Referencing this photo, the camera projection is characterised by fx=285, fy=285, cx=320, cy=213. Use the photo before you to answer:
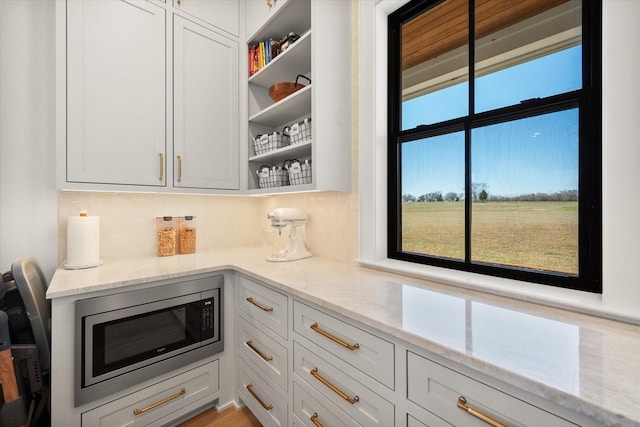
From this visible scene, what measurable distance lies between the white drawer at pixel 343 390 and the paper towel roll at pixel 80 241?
4.30 feet

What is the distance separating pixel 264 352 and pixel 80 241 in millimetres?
1205

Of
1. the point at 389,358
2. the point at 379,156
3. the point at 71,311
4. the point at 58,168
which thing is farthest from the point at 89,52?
the point at 389,358

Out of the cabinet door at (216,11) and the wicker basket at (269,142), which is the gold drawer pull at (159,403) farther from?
the cabinet door at (216,11)

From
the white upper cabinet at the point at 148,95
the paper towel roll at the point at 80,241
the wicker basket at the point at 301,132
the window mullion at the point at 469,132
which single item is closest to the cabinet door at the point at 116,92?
the white upper cabinet at the point at 148,95

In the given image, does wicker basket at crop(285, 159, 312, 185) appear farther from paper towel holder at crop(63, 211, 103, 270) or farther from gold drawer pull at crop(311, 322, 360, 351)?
paper towel holder at crop(63, 211, 103, 270)

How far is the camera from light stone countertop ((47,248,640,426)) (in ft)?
1.81

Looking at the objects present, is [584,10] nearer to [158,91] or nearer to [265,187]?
[265,187]

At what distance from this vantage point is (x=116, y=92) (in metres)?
1.65

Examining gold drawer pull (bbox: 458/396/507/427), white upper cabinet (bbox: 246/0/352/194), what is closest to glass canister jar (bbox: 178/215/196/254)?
white upper cabinet (bbox: 246/0/352/194)

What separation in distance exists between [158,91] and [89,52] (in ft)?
1.18

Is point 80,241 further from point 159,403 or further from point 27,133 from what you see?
point 159,403

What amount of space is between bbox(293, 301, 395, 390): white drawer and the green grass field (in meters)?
0.73

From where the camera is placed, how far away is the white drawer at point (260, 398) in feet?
4.50

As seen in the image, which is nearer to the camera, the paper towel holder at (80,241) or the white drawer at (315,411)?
the white drawer at (315,411)
